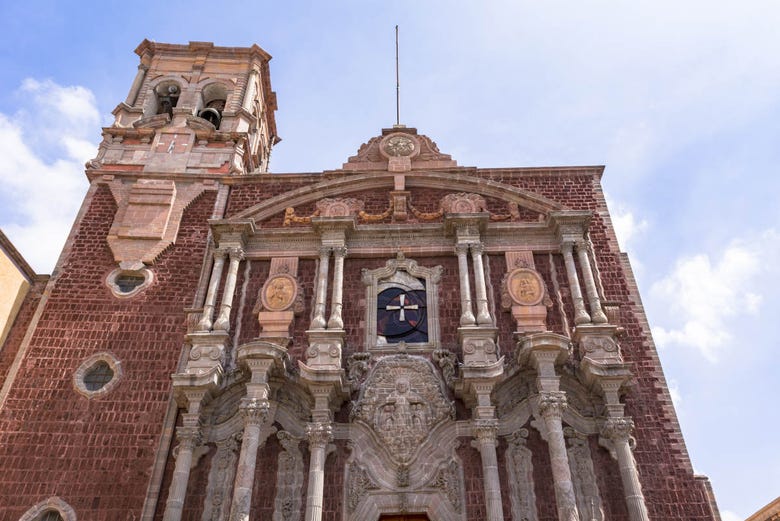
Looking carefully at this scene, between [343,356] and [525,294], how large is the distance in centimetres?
401

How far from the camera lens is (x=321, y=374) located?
11.6m

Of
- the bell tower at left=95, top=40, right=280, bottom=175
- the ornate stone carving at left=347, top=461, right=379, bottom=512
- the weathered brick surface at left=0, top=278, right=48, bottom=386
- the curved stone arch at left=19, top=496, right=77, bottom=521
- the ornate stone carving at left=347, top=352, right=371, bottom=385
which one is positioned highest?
the bell tower at left=95, top=40, right=280, bottom=175

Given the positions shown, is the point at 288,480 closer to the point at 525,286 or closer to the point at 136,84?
the point at 525,286

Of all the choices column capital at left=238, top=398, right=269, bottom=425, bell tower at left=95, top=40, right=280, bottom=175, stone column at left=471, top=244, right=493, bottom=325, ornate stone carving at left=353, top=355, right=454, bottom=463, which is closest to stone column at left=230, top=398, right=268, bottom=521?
column capital at left=238, top=398, right=269, bottom=425

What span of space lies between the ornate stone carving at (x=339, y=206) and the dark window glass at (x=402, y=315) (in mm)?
2480

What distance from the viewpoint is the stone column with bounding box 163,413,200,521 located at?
1038cm

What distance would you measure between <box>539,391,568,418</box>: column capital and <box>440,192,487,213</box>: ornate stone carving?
5133 mm

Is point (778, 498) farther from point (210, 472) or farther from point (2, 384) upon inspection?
point (2, 384)

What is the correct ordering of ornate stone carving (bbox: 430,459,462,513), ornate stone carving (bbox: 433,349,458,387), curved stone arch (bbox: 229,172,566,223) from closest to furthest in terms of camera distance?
ornate stone carving (bbox: 430,459,462,513)
ornate stone carving (bbox: 433,349,458,387)
curved stone arch (bbox: 229,172,566,223)

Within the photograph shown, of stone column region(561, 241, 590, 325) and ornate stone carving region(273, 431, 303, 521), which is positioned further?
stone column region(561, 241, 590, 325)

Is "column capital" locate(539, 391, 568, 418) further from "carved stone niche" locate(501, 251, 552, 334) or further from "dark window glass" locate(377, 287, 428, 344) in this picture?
"dark window glass" locate(377, 287, 428, 344)

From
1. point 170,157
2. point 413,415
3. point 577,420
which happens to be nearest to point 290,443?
point 413,415

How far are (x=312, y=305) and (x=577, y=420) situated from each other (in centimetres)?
575

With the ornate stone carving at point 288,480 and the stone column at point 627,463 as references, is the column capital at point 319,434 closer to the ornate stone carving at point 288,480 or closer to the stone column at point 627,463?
the ornate stone carving at point 288,480
